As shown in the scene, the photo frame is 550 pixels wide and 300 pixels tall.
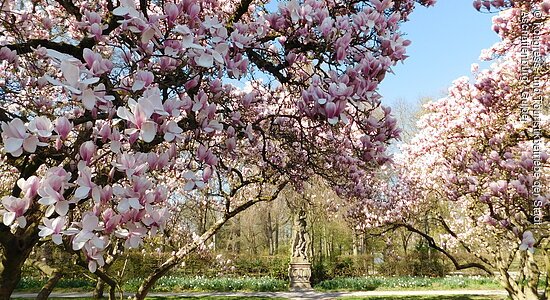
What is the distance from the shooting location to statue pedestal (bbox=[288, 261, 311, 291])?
15898mm

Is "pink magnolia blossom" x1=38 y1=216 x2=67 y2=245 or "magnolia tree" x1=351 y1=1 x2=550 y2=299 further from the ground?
"magnolia tree" x1=351 y1=1 x2=550 y2=299

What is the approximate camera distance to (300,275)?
16.0 meters

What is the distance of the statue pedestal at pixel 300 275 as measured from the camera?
1590 cm

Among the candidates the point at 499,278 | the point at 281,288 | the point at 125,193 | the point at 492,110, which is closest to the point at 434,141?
the point at 492,110

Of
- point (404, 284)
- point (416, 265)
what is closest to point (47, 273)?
point (404, 284)

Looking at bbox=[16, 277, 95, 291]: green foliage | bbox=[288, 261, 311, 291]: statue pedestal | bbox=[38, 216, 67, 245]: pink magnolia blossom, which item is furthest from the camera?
bbox=[288, 261, 311, 291]: statue pedestal

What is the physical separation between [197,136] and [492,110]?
4.84 meters

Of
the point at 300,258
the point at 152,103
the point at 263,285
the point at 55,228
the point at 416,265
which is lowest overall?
the point at 263,285

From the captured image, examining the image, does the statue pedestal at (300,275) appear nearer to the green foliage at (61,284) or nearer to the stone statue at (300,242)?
the stone statue at (300,242)

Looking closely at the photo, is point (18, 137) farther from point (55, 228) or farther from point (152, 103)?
point (152, 103)

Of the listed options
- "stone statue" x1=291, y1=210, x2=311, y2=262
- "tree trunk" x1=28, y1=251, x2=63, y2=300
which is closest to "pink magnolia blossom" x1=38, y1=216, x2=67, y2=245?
"tree trunk" x1=28, y1=251, x2=63, y2=300

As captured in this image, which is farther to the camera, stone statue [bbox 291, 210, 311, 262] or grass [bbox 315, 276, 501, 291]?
stone statue [bbox 291, 210, 311, 262]

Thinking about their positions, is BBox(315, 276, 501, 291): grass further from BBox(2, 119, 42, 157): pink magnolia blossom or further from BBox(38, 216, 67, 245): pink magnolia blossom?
BBox(2, 119, 42, 157): pink magnolia blossom

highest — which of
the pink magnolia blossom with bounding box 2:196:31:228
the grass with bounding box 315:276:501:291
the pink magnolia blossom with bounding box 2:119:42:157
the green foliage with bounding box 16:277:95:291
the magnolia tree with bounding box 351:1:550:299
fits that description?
the magnolia tree with bounding box 351:1:550:299
